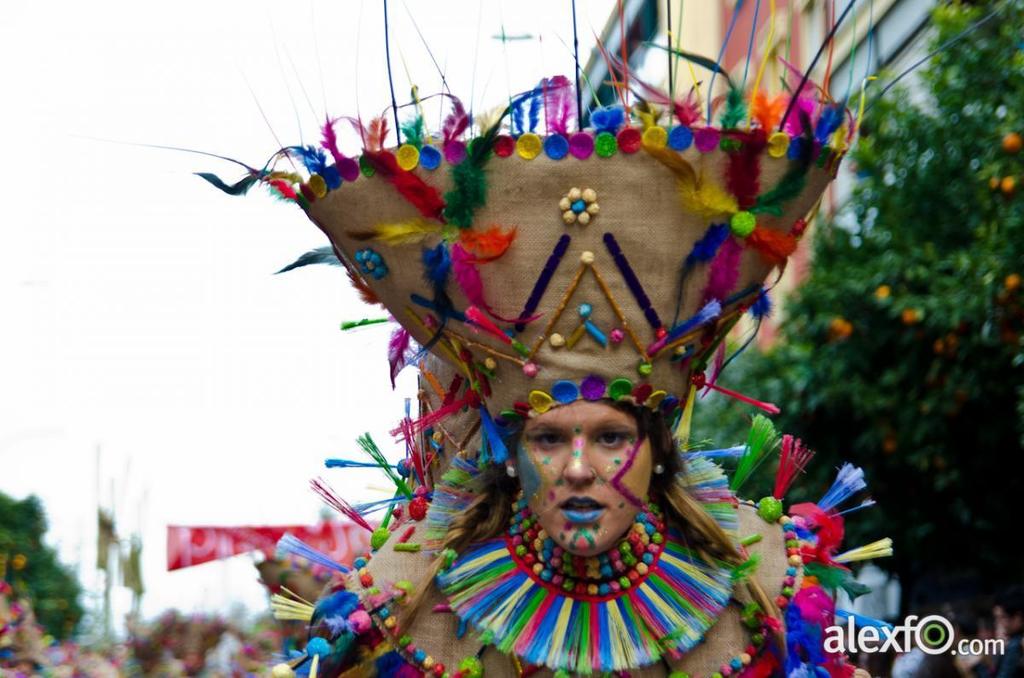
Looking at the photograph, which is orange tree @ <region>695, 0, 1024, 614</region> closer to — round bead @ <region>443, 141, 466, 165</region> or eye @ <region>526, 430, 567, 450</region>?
eye @ <region>526, 430, 567, 450</region>

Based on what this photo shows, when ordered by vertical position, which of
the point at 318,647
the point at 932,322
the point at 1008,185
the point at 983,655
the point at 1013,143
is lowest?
the point at 983,655

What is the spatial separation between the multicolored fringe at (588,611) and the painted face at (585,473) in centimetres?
24

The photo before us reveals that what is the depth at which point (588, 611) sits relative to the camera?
3.88 metres

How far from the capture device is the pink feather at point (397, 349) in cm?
445

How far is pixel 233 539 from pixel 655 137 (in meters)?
5.37

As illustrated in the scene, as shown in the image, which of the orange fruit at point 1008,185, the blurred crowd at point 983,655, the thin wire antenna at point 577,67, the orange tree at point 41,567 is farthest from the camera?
the orange tree at point 41,567

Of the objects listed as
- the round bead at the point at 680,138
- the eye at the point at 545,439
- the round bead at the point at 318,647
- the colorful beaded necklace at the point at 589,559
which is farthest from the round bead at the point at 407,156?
the round bead at the point at 318,647

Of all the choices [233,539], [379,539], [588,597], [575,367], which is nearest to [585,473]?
[575,367]

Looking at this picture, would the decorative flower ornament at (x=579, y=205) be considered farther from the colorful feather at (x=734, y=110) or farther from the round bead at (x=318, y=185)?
the round bead at (x=318, y=185)

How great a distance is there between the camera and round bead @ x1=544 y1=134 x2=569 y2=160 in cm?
364

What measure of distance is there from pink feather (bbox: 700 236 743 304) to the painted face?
1.36 feet

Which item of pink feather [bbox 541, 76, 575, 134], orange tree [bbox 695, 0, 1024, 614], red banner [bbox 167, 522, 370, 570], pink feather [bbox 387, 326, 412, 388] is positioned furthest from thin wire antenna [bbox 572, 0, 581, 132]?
orange tree [bbox 695, 0, 1024, 614]

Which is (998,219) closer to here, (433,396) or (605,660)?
(433,396)

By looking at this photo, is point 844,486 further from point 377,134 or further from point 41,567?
point 41,567
